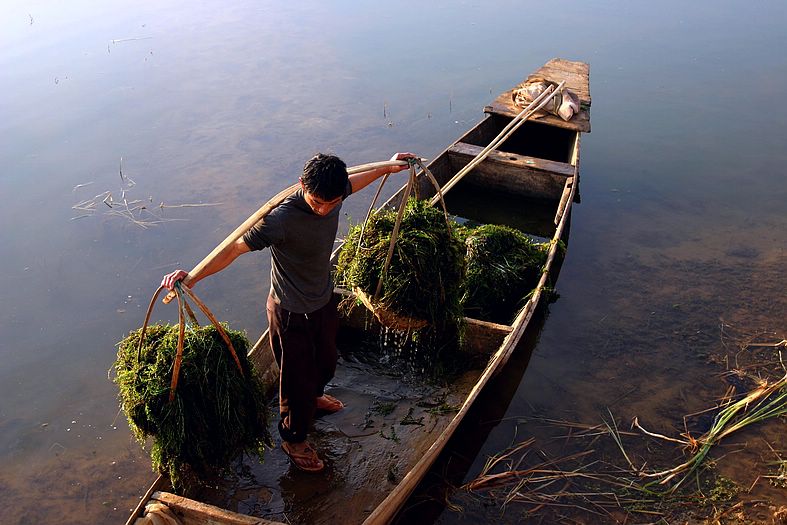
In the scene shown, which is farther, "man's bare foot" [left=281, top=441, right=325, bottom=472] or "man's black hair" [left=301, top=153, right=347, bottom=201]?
"man's bare foot" [left=281, top=441, right=325, bottom=472]

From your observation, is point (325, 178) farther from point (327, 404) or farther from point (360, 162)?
point (360, 162)

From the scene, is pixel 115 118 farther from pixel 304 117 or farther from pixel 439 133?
pixel 439 133

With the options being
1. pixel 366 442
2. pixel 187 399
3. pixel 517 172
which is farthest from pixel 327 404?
pixel 517 172

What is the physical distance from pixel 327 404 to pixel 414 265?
37.6 inches

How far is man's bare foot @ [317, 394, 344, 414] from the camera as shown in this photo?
4246mm

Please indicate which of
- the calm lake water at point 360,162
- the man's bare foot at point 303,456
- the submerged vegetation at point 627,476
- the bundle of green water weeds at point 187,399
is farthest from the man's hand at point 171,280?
the submerged vegetation at point 627,476

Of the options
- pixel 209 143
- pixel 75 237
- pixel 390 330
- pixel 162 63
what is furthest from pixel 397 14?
pixel 390 330

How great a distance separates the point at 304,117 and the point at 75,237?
3349mm

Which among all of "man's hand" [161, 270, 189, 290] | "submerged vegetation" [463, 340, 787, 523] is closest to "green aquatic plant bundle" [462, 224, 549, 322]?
"submerged vegetation" [463, 340, 787, 523]

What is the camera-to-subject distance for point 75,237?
6.54 meters

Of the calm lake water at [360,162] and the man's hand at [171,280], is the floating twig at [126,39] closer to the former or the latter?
the calm lake water at [360,162]

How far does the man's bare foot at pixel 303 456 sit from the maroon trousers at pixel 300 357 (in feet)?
0.18

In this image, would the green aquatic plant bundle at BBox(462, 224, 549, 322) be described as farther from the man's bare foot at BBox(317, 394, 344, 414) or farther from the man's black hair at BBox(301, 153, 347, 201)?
the man's black hair at BBox(301, 153, 347, 201)

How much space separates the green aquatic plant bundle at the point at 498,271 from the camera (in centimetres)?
506
